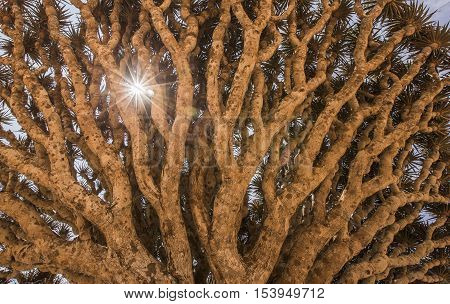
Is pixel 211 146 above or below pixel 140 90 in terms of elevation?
below

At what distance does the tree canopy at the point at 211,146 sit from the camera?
3486 mm

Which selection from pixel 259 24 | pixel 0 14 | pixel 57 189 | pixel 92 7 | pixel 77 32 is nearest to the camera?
pixel 57 189

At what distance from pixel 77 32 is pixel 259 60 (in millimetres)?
2799

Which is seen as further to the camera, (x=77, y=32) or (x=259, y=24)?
(x=77, y=32)

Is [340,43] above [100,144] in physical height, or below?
above

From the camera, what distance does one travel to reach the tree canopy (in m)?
3.49

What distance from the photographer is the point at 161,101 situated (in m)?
3.90

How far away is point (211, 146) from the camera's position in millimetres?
4117

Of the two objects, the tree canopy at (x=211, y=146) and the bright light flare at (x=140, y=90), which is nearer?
the tree canopy at (x=211, y=146)

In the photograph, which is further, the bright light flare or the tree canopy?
the bright light flare
